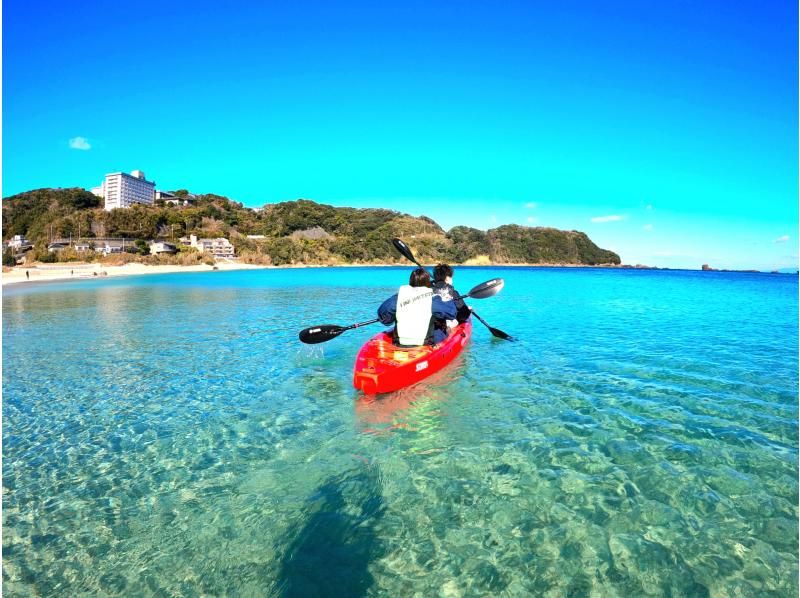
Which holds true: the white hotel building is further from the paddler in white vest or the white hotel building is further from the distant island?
the paddler in white vest

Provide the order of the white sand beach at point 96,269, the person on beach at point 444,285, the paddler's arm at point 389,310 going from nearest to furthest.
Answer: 1. the paddler's arm at point 389,310
2. the person on beach at point 444,285
3. the white sand beach at point 96,269

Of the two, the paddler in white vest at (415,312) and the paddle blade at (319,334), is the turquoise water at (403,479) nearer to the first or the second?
the paddle blade at (319,334)

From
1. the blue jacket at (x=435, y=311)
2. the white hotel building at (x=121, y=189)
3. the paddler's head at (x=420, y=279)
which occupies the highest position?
the white hotel building at (x=121, y=189)

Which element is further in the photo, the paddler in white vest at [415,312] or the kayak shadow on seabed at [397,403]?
the paddler in white vest at [415,312]

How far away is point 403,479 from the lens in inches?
198

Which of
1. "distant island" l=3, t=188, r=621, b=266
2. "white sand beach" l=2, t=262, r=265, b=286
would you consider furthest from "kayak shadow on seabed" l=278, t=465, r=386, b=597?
"distant island" l=3, t=188, r=621, b=266

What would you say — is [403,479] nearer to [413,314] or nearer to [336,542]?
[336,542]

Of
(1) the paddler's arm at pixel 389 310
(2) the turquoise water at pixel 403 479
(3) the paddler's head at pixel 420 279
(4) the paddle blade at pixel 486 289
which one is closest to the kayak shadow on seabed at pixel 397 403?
(2) the turquoise water at pixel 403 479

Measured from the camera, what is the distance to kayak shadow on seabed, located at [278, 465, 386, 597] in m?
3.49

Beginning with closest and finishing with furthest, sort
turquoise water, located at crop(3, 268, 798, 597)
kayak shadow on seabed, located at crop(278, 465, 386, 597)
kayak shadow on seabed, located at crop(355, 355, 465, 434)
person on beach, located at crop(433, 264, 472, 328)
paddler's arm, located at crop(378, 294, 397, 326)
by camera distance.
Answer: kayak shadow on seabed, located at crop(278, 465, 386, 597) → turquoise water, located at crop(3, 268, 798, 597) → kayak shadow on seabed, located at crop(355, 355, 465, 434) → paddler's arm, located at crop(378, 294, 397, 326) → person on beach, located at crop(433, 264, 472, 328)

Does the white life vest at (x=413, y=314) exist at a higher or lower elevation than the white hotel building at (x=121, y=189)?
lower

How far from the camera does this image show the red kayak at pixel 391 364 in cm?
764

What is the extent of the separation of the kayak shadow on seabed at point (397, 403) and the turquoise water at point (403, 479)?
0.05m

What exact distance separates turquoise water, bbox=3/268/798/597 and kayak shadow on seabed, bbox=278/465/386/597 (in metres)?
0.02
